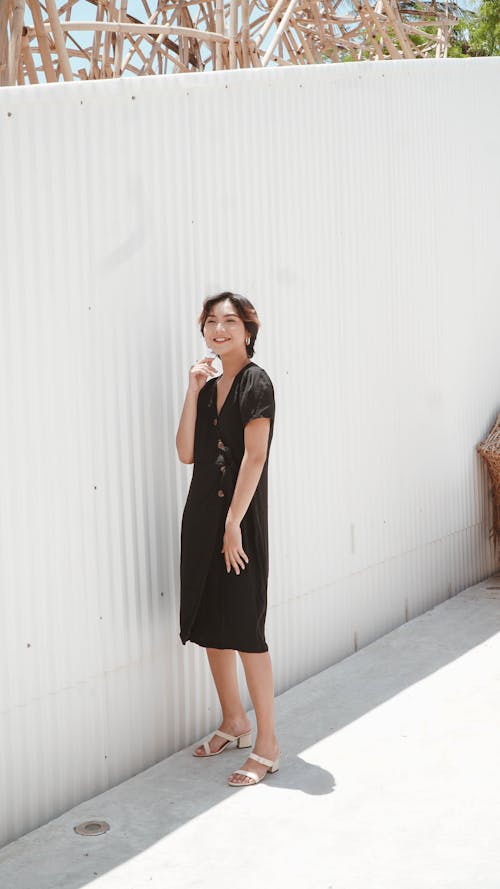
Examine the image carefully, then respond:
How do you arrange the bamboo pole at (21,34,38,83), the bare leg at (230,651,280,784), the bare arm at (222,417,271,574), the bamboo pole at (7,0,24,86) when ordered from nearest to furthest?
the bare arm at (222,417,271,574)
the bare leg at (230,651,280,784)
the bamboo pole at (7,0,24,86)
the bamboo pole at (21,34,38,83)

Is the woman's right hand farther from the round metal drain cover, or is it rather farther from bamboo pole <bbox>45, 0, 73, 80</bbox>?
bamboo pole <bbox>45, 0, 73, 80</bbox>

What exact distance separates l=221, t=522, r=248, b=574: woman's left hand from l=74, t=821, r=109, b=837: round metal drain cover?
2.33 ft

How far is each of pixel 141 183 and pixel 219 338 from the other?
471 millimetres

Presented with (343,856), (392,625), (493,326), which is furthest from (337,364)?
(343,856)

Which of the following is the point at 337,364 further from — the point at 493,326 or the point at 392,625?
the point at 493,326

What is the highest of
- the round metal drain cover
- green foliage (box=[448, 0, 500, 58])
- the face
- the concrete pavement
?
green foliage (box=[448, 0, 500, 58])

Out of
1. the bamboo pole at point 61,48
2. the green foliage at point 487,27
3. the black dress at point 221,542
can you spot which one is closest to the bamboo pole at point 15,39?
the bamboo pole at point 61,48

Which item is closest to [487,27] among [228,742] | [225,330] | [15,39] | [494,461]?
[494,461]

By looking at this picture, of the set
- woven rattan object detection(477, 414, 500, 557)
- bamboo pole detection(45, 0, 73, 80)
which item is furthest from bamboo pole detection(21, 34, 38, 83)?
woven rattan object detection(477, 414, 500, 557)

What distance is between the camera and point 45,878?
2.40 metres

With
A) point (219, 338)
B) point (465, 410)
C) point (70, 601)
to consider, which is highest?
point (219, 338)

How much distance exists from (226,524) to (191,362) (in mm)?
547

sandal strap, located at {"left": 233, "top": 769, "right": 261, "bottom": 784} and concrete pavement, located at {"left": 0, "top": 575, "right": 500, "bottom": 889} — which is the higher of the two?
sandal strap, located at {"left": 233, "top": 769, "right": 261, "bottom": 784}

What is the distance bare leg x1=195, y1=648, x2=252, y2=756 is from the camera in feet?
10.2
